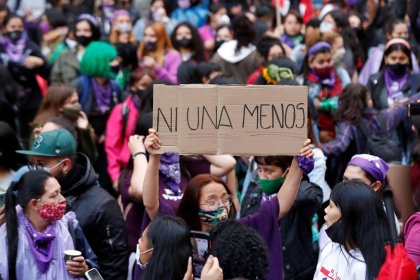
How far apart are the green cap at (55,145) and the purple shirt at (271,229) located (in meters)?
1.44

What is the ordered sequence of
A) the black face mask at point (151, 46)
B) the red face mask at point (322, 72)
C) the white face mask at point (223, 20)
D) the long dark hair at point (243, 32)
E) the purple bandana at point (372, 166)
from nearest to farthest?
the purple bandana at point (372, 166), the red face mask at point (322, 72), the long dark hair at point (243, 32), the black face mask at point (151, 46), the white face mask at point (223, 20)

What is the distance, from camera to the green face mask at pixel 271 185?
22.1 feet

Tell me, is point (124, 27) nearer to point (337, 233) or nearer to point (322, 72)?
point (322, 72)

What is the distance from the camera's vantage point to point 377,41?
13.2m

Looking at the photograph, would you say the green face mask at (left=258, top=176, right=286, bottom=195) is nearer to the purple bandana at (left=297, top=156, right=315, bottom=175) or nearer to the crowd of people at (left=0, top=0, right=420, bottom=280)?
the crowd of people at (left=0, top=0, right=420, bottom=280)

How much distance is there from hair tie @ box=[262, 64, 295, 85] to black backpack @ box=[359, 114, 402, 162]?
77 cm

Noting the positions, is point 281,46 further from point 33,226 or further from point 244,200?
point 33,226

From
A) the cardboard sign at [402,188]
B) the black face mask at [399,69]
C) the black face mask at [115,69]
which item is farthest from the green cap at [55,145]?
the black face mask at [115,69]

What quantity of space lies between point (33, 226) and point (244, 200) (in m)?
1.64

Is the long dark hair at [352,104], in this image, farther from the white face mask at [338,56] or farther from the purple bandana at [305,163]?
the purple bandana at [305,163]

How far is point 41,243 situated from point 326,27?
263 inches

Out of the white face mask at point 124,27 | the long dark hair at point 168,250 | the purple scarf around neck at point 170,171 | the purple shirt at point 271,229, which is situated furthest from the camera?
the white face mask at point 124,27

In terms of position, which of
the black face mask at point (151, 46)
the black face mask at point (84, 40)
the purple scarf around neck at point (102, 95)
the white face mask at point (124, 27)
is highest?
the white face mask at point (124, 27)

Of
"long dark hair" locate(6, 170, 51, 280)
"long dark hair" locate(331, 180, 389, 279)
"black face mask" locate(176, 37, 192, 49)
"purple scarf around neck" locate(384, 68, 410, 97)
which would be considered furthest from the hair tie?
"long dark hair" locate(331, 180, 389, 279)
